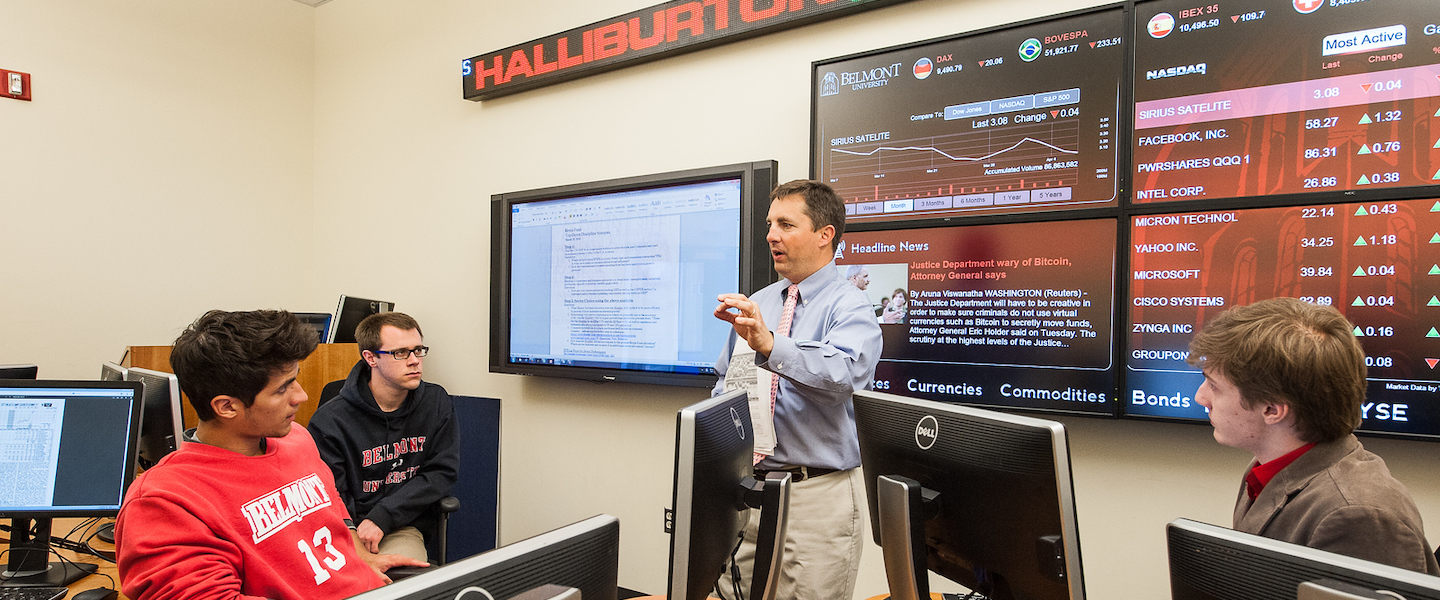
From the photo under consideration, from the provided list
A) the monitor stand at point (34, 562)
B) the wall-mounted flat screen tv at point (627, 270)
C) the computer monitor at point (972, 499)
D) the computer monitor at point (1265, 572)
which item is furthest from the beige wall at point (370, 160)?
the monitor stand at point (34, 562)

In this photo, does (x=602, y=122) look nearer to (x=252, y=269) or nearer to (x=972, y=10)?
(x=972, y=10)

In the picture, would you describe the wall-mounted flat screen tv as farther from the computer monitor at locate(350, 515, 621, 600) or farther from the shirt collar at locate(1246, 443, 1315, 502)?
the computer monitor at locate(350, 515, 621, 600)

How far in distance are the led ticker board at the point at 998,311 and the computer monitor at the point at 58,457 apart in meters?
1.98

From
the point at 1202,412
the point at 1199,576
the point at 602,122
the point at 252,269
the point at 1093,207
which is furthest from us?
the point at 252,269

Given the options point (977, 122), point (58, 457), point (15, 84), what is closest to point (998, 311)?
point (977, 122)

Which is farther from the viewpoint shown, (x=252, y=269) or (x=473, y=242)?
(x=252, y=269)

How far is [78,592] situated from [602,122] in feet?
7.59

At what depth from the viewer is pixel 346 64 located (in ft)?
14.1

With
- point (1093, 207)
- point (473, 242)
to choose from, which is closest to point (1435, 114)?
point (1093, 207)

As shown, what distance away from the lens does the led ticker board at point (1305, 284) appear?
5.66 ft

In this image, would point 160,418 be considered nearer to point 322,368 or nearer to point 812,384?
point 322,368

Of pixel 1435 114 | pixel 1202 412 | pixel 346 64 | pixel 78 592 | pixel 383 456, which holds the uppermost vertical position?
pixel 346 64

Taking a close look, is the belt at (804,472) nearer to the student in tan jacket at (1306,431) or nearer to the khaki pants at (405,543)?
the student in tan jacket at (1306,431)

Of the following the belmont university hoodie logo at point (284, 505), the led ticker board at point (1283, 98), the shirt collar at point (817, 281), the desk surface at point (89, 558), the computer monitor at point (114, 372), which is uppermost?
the led ticker board at point (1283, 98)
